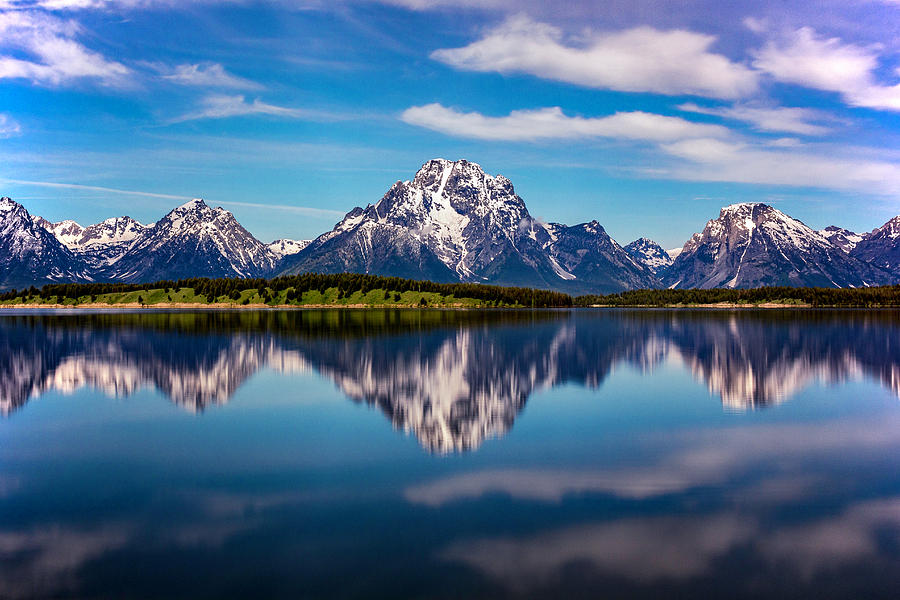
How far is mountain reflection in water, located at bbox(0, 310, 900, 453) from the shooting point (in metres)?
53.8

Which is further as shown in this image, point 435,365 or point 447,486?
point 435,365

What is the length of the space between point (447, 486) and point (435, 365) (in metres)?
49.2

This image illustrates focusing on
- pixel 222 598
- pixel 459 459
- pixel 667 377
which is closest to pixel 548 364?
pixel 667 377

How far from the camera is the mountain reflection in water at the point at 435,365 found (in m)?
53.8

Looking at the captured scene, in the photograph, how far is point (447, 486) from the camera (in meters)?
29.8

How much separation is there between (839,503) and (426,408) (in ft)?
96.8

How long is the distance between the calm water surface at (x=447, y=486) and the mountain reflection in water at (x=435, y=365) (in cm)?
73

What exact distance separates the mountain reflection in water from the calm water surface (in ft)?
2.39

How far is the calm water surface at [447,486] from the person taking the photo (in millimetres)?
20500

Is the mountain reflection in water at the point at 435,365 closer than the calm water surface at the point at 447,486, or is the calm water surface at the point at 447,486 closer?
the calm water surface at the point at 447,486

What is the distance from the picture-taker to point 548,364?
83812 millimetres

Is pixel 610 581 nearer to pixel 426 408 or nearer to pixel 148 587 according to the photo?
pixel 148 587

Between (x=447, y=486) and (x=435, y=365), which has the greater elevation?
(x=447, y=486)

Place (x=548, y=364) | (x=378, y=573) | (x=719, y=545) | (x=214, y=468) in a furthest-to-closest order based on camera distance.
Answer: (x=548, y=364)
(x=214, y=468)
(x=719, y=545)
(x=378, y=573)
